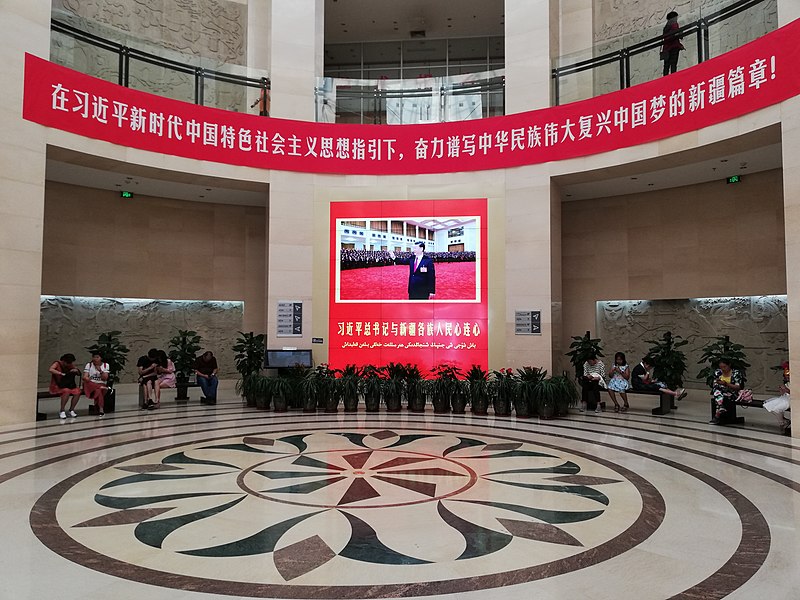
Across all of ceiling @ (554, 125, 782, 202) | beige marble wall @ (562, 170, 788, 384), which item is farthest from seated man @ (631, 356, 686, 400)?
ceiling @ (554, 125, 782, 202)

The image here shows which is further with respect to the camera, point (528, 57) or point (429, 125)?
point (429, 125)

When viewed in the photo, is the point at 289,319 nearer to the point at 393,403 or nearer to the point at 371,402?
the point at 371,402

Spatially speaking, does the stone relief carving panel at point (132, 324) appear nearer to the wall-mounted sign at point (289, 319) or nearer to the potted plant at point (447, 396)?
the wall-mounted sign at point (289, 319)

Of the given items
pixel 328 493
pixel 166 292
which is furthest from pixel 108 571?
pixel 166 292

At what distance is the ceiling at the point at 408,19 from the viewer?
15461 mm

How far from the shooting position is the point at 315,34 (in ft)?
40.4

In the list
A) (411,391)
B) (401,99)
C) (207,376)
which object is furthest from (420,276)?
(207,376)

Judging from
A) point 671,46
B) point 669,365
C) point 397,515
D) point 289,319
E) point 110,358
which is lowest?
point 397,515

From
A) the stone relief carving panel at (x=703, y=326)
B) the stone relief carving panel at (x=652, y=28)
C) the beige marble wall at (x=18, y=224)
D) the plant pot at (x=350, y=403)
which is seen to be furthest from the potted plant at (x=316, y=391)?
the stone relief carving panel at (x=652, y=28)

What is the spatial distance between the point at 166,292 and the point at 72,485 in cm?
906

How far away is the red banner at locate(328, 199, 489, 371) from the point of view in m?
11.5

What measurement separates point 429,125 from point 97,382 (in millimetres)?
7592

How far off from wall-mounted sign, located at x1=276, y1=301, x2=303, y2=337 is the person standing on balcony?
304 inches

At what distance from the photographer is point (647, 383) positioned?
32.8ft
